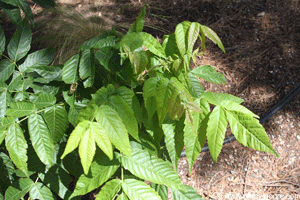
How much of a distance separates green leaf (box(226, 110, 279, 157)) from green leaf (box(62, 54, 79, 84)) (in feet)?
1.84

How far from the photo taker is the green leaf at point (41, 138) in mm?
812

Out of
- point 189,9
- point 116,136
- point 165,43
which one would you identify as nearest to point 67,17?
point 189,9

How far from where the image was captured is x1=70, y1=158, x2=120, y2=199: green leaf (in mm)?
774

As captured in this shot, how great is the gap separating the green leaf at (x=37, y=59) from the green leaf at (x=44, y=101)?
0.21m

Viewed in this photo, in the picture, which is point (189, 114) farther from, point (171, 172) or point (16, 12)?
point (16, 12)

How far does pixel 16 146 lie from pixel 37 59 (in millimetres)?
414

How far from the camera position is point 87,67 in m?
0.84

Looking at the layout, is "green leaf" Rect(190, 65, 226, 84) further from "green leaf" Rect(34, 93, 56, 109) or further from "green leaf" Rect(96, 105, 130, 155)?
"green leaf" Rect(34, 93, 56, 109)

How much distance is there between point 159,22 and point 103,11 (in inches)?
29.2

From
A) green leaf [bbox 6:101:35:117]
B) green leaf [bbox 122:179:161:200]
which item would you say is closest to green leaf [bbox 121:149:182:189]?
green leaf [bbox 122:179:161:200]

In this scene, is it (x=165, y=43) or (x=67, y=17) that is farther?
(x=67, y=17)

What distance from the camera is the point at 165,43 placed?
905mm

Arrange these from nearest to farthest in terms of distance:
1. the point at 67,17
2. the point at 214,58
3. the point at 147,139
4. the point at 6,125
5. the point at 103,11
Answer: the point at 6,125, the point at 147,139, the point at 214,58, the point at 67,17, the point at 103,11

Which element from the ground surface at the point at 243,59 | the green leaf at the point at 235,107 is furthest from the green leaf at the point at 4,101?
the ground surface at the point at 243,59
